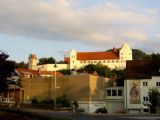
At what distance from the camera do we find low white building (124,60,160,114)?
10688 cm

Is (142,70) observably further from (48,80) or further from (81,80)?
(48,80)

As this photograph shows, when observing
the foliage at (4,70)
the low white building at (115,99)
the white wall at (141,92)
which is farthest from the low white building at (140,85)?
the foliage at (4,70)

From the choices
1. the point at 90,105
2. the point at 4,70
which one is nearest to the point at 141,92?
the point at 90,105

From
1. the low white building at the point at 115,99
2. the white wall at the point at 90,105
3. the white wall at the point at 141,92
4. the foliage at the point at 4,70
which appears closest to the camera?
the foliage at the point at 4,70

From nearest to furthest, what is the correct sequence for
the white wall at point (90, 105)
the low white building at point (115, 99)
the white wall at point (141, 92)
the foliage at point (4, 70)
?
the foliage at point (4, 70) → the white wall at point (141, 92) → the white wall at point (90, 105) → the low white building at point (115, 99)

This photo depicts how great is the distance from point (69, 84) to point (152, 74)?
21.4 m

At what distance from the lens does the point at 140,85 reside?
10838cm

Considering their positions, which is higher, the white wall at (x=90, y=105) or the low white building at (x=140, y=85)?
the low white building at (x=140, y=85)

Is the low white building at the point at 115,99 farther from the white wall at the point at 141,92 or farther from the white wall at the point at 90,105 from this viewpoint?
the white wall at the point at 141,92

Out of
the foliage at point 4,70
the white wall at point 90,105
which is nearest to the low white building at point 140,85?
the white wall at point 90,105

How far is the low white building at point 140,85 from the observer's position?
10688cm

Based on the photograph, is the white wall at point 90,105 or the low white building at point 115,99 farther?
the low white building at point 115,99

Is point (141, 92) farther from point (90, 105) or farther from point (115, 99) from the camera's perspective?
point (90, 105)

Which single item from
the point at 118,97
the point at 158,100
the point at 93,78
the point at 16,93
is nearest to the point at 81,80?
the point at 93,78
